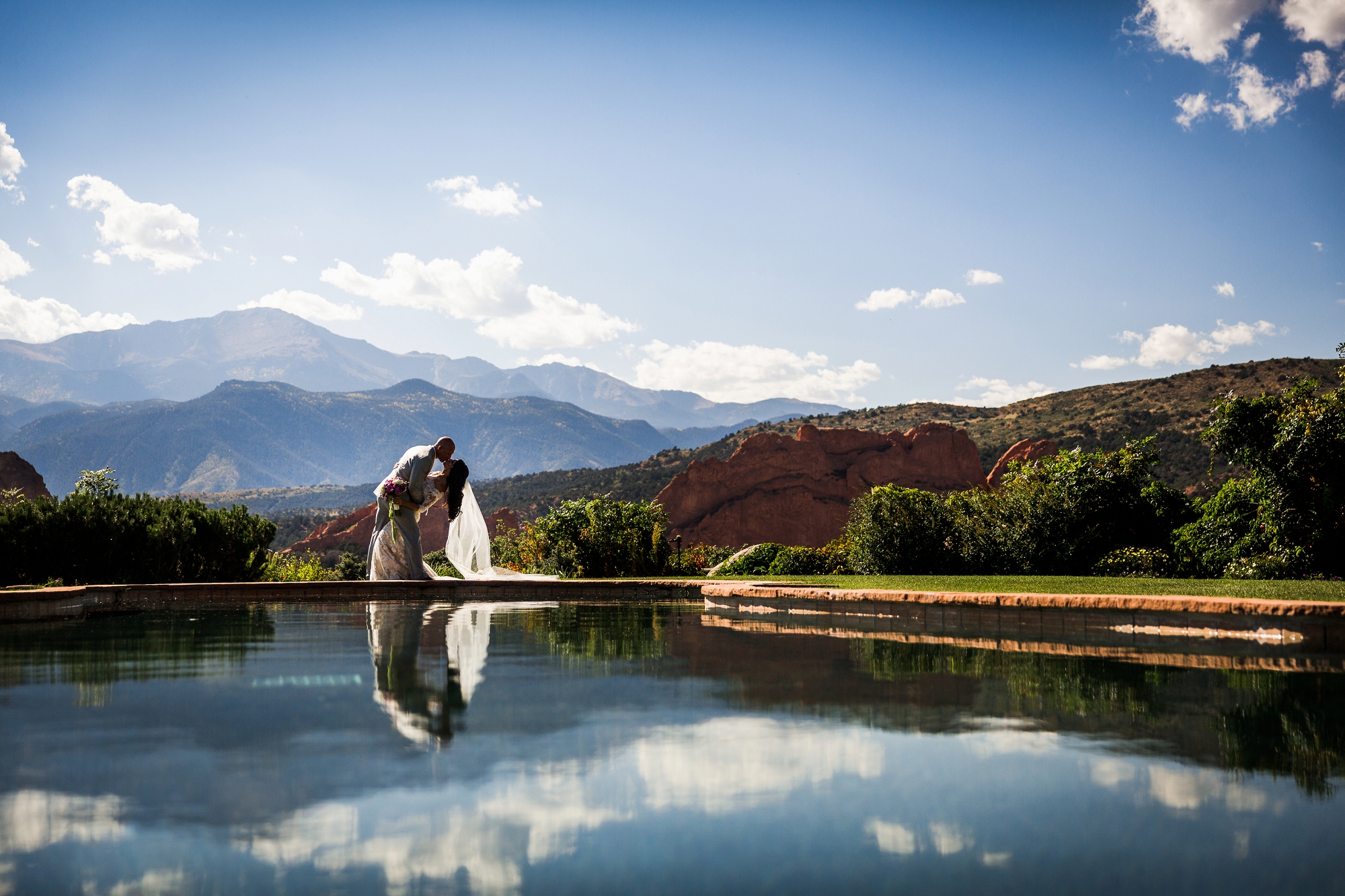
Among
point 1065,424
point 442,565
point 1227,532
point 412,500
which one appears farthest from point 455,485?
point 1065,424

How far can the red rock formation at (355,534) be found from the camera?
4747 cm

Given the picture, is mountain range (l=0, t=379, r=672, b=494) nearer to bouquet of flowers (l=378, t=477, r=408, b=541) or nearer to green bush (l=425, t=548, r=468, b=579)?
green bush (l=425, t=548, r=468, b=579)

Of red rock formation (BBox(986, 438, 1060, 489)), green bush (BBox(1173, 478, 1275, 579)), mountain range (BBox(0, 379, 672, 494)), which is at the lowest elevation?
green bush (BBox(1173, 478, 1275, 579))

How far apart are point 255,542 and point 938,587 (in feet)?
39.4

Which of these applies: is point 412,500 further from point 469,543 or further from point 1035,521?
point 1035,521

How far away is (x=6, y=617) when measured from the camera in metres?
9.48

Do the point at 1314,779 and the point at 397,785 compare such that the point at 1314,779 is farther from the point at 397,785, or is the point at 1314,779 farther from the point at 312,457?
the point at 312,457

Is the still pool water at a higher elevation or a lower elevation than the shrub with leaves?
lower

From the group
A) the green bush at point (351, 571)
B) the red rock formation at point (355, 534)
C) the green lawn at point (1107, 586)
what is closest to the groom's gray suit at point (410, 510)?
the green lawn at point (1107, 586)

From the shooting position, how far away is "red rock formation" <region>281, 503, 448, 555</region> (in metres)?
47.5

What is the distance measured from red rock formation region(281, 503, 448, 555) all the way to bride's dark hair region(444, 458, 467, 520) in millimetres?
32859

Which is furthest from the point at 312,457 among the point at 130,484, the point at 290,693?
the point at 290,693

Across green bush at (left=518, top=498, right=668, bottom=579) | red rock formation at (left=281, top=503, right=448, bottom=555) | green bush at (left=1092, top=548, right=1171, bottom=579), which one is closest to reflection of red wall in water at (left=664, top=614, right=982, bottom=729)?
green bush at (left=1092, top=548, right=1171, bottom=579)

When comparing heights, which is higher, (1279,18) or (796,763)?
(1279,18)
